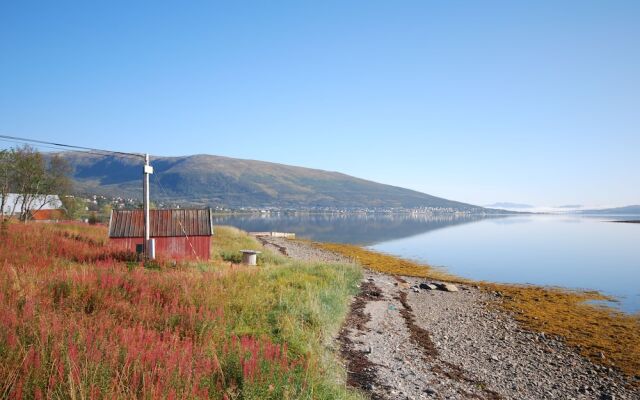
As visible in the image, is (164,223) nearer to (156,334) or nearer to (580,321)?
(156,334)

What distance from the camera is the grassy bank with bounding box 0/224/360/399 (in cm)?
440

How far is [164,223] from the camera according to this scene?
29469 millimetres

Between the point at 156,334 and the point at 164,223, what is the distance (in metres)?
23.9

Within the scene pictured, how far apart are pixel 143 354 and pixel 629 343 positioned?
22316mm

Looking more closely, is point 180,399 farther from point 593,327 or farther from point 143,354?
point 593,327

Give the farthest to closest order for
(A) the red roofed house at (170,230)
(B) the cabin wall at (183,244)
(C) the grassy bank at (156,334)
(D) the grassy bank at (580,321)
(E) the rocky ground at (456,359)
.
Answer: (B) the cabin wall at (183,244) < (A) the red roofed house at (170,230) < (D) the grassy bank at (580,321) < (E) the rocky ground at (456,359) < (C) the grassy bank at (156,334)

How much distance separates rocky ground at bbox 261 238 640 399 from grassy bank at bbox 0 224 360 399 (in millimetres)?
1247

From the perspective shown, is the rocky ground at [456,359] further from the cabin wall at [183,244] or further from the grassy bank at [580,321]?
the cabin wall at [183,244]

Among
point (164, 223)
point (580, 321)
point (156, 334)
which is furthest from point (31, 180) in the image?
point (580, 321)

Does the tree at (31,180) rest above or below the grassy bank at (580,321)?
above

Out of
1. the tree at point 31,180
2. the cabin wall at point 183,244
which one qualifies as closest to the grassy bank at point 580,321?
the cabin wall at point 183,244

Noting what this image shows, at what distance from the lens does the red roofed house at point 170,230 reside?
28891 mm

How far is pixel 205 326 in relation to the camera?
304 inches

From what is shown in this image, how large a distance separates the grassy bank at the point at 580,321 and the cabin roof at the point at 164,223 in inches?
841
